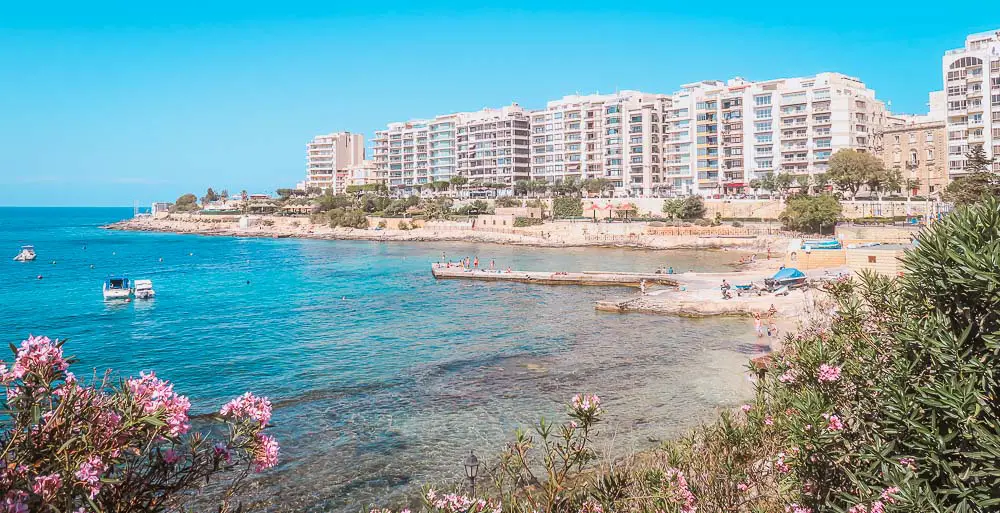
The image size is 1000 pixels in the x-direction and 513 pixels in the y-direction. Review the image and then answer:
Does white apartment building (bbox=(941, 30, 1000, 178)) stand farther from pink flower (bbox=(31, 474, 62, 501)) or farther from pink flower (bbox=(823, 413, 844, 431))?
pink flower (bbox=(31, 474, 62, 501))

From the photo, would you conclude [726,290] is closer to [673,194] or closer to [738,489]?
[738,489]

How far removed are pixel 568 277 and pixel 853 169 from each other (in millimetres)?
41286

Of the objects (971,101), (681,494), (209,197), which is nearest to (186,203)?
(209,197)

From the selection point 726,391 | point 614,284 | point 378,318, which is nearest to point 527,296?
point 614,284

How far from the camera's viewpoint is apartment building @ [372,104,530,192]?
12394 centimetres

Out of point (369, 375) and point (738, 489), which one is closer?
point (738, 489)

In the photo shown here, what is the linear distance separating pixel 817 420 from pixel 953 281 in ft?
7.32

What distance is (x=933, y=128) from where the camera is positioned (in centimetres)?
7650

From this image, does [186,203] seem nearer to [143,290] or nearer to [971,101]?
[143,290]

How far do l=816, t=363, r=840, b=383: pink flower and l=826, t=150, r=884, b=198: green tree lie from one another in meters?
73.5

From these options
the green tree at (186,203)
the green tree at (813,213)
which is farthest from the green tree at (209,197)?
the green tree at (813,213)

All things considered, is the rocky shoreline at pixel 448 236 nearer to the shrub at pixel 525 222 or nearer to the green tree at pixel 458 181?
the shrub at pixel 525 222

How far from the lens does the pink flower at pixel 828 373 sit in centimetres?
807

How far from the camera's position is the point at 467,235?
93500 millimetres
